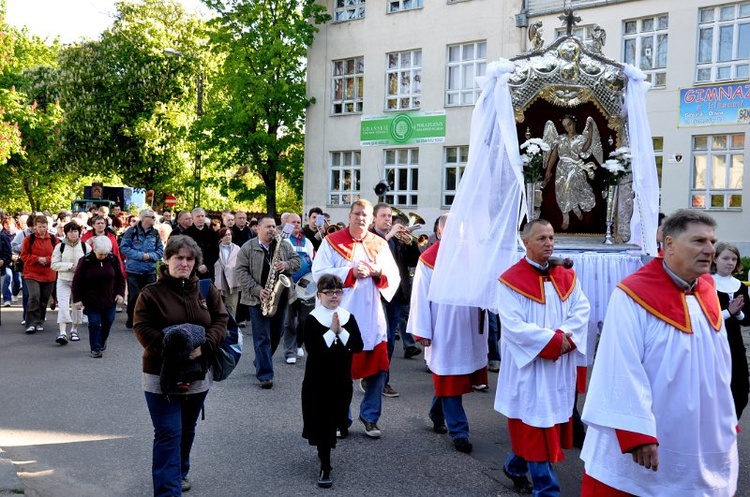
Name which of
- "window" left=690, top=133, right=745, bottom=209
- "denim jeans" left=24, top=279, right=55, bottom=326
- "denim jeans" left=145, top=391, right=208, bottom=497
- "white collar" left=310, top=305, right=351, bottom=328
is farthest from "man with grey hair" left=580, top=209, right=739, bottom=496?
"window" left=690, top=133, right=745, bottom=209

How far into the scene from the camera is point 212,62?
42625mm

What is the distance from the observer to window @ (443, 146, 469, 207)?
95.6 feet

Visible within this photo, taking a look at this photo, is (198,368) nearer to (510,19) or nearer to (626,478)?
(626,478)

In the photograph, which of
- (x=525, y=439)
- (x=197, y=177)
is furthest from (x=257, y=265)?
(x=197, y=177)

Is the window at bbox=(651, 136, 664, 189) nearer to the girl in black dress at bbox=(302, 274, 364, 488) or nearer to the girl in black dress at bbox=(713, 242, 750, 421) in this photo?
the girl in black dress at bbox=(713, 242, 750, 421)

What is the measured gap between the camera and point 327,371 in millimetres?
6316

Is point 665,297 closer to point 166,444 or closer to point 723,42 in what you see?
point 166,444

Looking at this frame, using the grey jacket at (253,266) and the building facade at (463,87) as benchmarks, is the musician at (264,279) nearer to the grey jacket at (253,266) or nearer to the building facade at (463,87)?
the grey jacket at (253,266)

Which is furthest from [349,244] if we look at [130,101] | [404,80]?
[130,101]

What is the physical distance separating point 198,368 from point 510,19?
24170mm

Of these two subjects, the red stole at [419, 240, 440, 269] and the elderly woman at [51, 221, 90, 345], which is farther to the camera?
the elderly woman at [51, 221, 90, 345]

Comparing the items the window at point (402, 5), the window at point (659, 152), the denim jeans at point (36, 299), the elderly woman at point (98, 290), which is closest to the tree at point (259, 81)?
the window at point (402, 5)

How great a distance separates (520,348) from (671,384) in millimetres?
1862

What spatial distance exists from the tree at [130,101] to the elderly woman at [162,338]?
125ft
